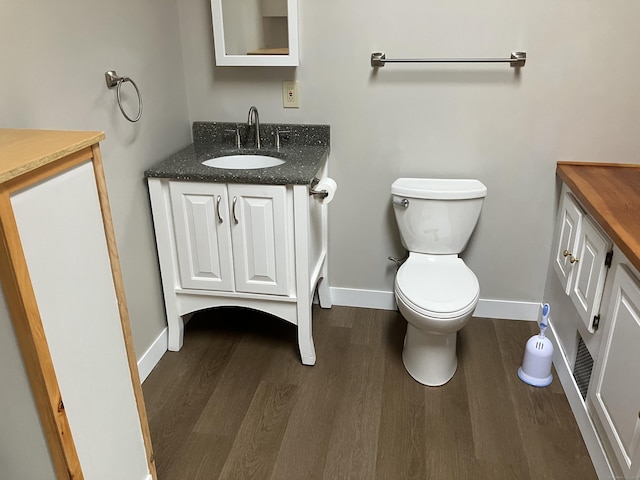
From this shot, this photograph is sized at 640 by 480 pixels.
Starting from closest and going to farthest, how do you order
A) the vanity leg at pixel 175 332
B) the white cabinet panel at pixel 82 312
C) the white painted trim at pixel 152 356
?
1. the white cabinet panel at pixel 82 312
2. the white painted trim at pixel 152 356
3. the vanity leg at pixel 175 332

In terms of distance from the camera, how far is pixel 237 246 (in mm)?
2133

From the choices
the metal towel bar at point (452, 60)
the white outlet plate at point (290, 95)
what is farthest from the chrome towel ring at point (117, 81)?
the metal towel bar at point (452, 60)

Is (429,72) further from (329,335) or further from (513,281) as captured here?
(329,335)

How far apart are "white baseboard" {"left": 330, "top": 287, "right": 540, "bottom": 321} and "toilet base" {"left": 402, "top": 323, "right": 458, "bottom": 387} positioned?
511 millimetres

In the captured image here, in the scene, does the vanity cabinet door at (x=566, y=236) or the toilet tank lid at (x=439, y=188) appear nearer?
the vanity cabinet door at (x=566, y=236)

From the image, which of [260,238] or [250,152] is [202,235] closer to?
[260,238]

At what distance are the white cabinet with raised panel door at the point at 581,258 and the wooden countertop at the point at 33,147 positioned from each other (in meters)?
1.59

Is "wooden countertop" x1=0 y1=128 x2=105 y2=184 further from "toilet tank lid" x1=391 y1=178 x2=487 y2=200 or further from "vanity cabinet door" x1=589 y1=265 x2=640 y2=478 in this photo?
"vanity cabinet door" x1=589 y1=265 x2=640 y2=478

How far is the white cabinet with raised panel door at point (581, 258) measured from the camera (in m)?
1.80

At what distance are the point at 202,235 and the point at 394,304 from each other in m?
1.09

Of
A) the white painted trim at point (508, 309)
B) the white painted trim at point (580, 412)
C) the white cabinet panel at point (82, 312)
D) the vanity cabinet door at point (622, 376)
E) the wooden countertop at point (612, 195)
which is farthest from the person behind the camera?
the white painted trim at point (508, 309)

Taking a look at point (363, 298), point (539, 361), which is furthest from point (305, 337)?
point (539, 361)

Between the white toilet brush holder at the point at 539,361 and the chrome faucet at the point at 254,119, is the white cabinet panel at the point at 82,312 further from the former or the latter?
the white toilet brush holder at the point at 539,361

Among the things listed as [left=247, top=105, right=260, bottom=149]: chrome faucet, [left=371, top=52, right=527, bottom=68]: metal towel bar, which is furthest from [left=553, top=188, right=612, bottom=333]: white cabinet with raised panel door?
[left=247, top=105, right=260, bottom=149]: chrome faucet
